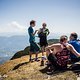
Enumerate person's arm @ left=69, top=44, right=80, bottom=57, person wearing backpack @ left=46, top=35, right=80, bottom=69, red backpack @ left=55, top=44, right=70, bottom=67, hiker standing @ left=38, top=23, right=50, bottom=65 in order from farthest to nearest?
hiker standing @ left=38, top=23, right=50, bottom=65 → red backpack @ left=55, top=44, right=70, bottom=67 → person's arm @ left=69, top=44, right=80, bottom=57 → person wearing backpack @ left=46, top=35, right=80, bottom=69

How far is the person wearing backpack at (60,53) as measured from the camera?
1292 centimetres

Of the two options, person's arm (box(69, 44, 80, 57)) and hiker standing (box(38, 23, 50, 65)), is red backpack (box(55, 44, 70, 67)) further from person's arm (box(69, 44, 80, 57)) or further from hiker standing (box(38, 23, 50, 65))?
hiker standing (box(38, 23, 50, 65))

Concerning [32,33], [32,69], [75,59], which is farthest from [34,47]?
[75,59]

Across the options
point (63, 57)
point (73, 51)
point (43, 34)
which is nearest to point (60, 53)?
point (63, 57)

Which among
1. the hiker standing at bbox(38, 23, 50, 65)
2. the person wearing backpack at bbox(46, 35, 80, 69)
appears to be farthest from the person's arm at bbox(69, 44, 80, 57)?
the hiker standing at bbox(38, 23, 50, 65)

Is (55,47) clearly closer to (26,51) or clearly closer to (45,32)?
(45,32)

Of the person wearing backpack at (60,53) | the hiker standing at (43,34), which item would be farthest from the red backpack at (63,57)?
the hiker standing at (43,34)

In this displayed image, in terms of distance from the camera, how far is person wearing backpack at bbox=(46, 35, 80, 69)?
12.9 metres

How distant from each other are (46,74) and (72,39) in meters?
3.06

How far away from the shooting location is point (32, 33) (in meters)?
18.0

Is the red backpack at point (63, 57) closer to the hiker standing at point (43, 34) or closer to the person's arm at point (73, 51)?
the person's arm at point (73, 51)

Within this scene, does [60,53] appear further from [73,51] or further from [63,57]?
[73,51]

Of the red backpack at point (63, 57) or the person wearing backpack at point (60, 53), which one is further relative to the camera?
the red backpack at point (63, 57)

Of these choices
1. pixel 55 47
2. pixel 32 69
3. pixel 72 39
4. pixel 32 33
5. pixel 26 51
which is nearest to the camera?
pixel 55 47
